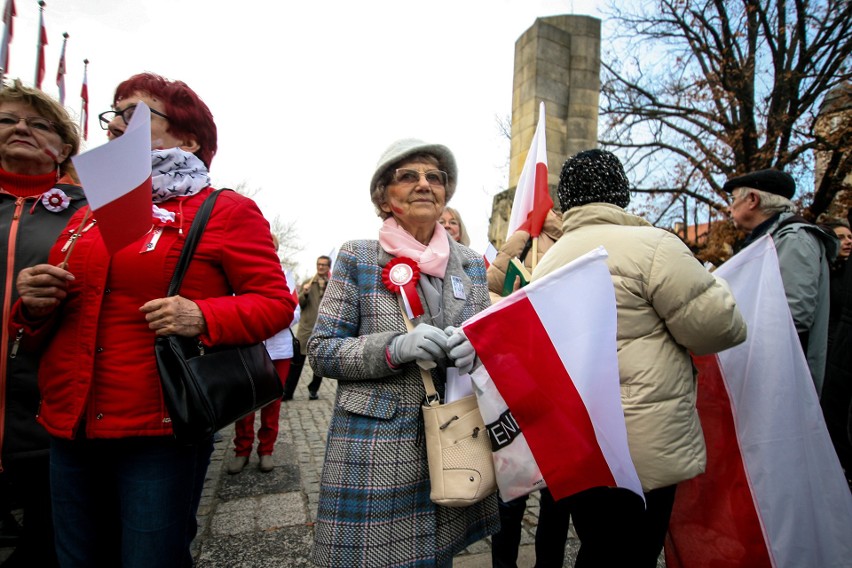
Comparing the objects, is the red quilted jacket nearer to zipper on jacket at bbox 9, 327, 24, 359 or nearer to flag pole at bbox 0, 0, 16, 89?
zipper on jacket at bbox 9, 327, 24, 359

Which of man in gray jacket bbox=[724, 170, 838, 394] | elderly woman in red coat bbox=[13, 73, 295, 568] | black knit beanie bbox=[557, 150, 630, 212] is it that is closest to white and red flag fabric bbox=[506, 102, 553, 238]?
black knit beanie bbox=[557, 150, 630, 212]

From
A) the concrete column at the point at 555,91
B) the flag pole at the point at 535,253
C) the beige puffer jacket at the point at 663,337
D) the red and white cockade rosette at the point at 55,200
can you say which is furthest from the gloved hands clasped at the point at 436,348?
the concrete column at the point at 555,91

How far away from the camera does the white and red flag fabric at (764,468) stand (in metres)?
2.13

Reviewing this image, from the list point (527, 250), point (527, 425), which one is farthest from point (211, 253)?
point (527, 250)

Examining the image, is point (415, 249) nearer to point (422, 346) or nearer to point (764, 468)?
point (422, 346)

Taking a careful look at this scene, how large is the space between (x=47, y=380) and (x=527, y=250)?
8.94ft

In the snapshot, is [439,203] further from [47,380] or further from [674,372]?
[47,380]

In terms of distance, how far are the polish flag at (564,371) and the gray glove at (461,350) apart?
2 centimetres

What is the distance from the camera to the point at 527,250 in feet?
11.2

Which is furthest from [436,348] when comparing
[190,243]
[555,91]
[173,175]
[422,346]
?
[555,91]

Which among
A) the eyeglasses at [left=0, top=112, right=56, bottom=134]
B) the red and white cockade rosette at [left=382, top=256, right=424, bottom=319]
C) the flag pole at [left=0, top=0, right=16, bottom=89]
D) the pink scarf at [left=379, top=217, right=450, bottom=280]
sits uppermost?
the flag pole at [left=0, top=0, right=16, bottom=89]

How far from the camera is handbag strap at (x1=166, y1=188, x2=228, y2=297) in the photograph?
59.8 inches

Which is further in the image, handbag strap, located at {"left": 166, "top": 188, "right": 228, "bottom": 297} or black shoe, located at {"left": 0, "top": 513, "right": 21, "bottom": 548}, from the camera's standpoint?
black shoe, located at {"left": 0, "top": 513, "right": 21, "bottom": 548}

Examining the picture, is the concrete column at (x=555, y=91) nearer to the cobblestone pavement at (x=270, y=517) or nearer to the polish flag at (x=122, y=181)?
the cobblestone pavement at (x=270, y=517)
